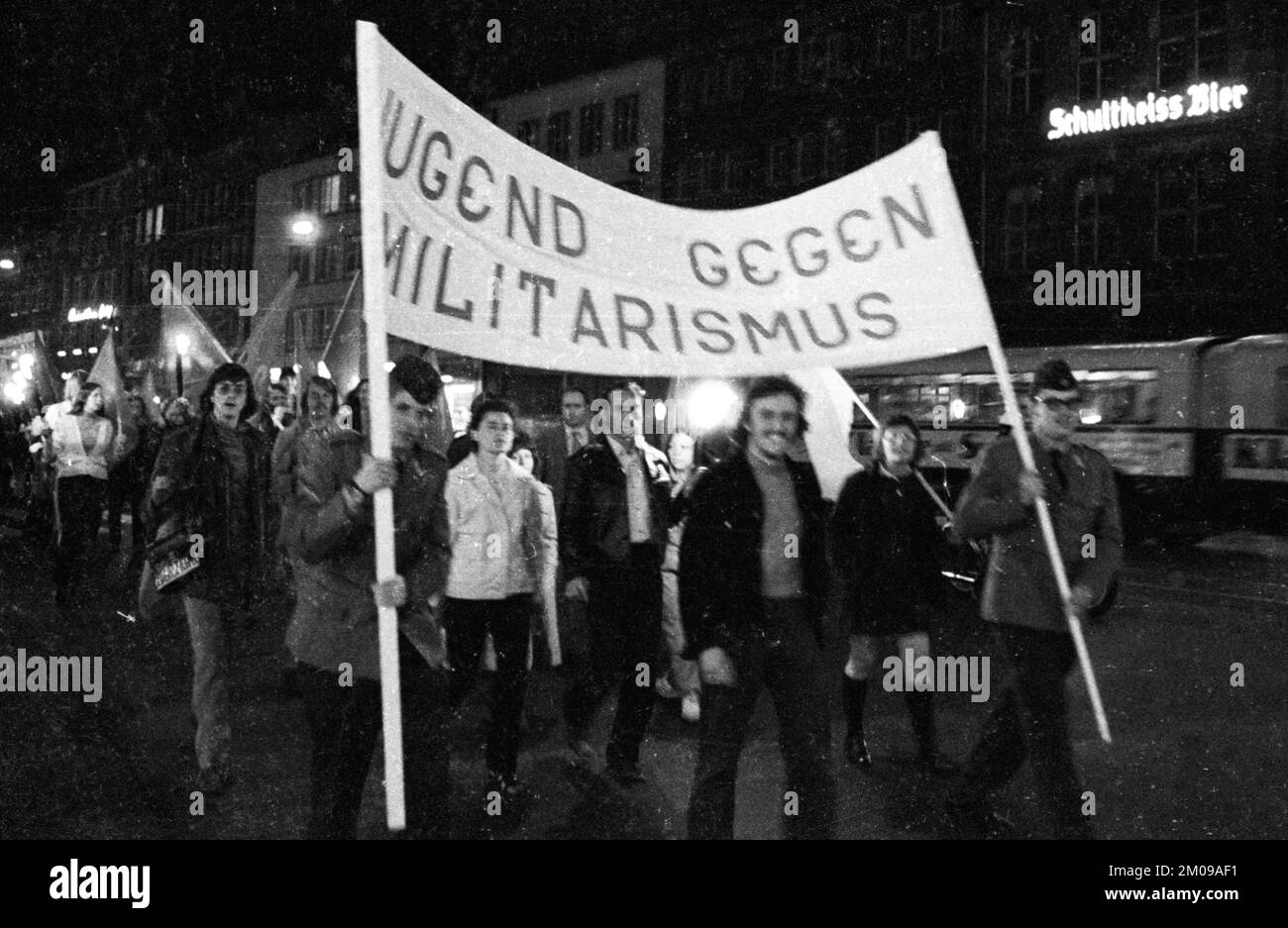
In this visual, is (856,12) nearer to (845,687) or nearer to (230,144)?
(230,144)

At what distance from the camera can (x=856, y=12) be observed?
1109 inches

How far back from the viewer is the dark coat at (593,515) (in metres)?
4.90

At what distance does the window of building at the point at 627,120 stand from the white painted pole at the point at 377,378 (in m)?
29.8

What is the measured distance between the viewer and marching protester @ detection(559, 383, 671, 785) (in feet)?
16.1

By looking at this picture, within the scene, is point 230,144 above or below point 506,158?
above

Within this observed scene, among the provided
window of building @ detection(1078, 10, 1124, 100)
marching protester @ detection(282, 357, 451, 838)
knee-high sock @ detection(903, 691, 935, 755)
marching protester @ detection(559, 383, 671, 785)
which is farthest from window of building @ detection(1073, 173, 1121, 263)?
marching protester @ detection(282, 357, 451, 838)

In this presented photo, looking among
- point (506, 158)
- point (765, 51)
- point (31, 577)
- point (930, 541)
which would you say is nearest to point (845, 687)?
point (930, 541)

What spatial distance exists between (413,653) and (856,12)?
28.0 m

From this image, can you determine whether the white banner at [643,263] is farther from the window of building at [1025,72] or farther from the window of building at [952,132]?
the window of building at [952,132]

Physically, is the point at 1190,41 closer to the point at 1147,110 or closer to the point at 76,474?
the point at 1147,110

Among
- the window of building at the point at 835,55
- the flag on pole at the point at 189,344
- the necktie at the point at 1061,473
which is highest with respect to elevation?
the window of building at the point at 835,55

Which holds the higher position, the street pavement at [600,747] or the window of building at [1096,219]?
the window of building at [1096,219]

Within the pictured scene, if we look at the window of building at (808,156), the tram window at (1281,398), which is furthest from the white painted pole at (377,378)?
the window of building at (808,156)

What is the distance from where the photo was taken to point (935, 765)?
16.4 ft
